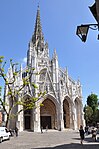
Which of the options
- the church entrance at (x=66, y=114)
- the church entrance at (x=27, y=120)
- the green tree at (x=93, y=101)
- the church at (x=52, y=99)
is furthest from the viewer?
the green tree at (x=93, y=101)

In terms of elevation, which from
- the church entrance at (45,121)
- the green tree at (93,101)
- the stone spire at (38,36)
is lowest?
the church entrance at (45,121)

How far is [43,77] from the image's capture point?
45.3m

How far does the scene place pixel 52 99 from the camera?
4244 centimetres

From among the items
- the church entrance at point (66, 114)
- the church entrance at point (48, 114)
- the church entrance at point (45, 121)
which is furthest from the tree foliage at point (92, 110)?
the church entrance at point (45, 121)

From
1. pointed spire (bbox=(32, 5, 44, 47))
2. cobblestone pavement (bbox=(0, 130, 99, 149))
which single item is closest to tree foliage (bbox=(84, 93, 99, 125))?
pointed spire (bbox=(32, 5, 44, 47))

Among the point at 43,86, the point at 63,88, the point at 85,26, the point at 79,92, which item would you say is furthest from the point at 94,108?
the point at 85,26

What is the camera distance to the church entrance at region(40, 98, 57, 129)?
141 ft

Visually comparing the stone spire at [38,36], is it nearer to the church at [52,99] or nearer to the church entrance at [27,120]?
the church at [52,99]

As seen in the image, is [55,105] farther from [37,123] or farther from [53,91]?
[37,123]

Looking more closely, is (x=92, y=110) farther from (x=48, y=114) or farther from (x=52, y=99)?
(x=52, y=99)

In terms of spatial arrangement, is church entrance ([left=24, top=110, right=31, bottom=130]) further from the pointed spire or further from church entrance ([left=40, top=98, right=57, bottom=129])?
the pointed spire

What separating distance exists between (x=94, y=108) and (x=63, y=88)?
23104 mm

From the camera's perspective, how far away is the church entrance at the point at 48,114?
4294 cm

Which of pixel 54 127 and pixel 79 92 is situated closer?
pixel 54 127
